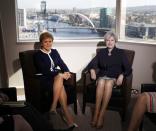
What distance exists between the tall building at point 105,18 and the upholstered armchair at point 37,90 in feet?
4.38

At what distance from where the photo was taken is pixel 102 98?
11.6 feet

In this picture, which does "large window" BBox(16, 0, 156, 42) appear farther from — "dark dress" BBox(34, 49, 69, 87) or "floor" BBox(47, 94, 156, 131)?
"floor" BBox(47, 94, 156, 131)

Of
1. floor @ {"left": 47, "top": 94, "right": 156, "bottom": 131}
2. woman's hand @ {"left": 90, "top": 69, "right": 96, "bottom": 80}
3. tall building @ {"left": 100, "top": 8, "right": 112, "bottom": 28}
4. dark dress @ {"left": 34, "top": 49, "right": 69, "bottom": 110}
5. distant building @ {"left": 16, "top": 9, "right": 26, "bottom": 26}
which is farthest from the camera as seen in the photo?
tall building @ {"left": 100, "top": 8, "right": 112, "bottom": 28}

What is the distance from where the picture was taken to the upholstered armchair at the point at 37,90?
3.43 meters

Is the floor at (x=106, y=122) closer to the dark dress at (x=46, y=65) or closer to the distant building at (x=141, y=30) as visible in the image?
the dark dress at (x=46, y=65)

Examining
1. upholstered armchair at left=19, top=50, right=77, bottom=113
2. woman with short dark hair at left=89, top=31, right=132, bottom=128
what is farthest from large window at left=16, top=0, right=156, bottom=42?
upholstered armchair at left=19, top=50, right=77, bottom=113

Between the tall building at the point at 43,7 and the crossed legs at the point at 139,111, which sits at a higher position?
the tall building at the point at 43,7

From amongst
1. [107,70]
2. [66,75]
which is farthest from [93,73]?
[66,75]

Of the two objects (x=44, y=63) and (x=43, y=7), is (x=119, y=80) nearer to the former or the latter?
(x=44, y=63)

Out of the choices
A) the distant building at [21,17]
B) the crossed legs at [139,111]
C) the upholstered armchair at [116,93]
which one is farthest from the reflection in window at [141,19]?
the crossed legs at [139,111]

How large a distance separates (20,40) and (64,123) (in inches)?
65.2

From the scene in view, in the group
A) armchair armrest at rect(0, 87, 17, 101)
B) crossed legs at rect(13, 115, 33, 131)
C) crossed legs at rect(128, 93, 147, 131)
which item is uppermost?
armchair armrest at rect(0, 87, 17, 101)

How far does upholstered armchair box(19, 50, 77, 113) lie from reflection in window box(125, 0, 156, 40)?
1.48 meters

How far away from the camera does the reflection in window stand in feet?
14.5
